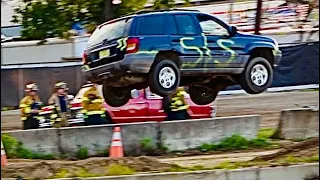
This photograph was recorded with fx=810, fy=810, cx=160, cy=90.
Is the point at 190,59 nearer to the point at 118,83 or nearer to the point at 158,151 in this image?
the point at 118,83

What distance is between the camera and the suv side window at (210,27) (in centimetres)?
1060

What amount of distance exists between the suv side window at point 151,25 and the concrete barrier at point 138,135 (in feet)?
13.4

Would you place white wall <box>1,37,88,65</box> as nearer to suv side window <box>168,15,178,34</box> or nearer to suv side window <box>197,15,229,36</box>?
suv side window <box>197,15,229,36</box>

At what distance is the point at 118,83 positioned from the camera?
10.6 metres

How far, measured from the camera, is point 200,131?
49.4 ft

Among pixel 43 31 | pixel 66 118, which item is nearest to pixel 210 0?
pixel 66 118

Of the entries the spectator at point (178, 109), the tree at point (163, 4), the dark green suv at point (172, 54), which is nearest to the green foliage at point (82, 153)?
the spectator at point (178, 109)

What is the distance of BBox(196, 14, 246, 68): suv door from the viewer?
1043 centimetres

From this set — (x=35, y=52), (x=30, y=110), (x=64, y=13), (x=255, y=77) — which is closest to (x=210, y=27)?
(x=255, y=77)

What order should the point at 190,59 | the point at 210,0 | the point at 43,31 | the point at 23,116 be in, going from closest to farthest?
the point at 190,59 < the point at 43,31 < the point at 23,116 < the point at 210,0

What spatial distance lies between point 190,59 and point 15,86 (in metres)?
15.2

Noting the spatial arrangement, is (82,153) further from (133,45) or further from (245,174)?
(245,174)

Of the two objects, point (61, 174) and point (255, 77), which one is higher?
point (255, 77)

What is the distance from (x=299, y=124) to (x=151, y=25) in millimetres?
5772
